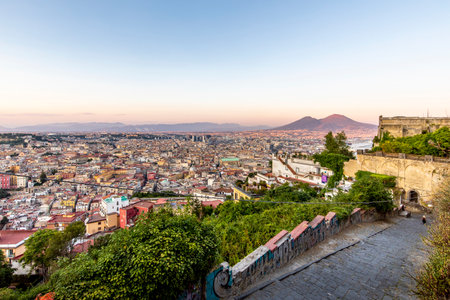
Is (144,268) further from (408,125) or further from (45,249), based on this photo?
(408,125)

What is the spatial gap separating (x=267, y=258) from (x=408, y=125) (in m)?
23.2

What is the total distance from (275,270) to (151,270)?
2399 mm

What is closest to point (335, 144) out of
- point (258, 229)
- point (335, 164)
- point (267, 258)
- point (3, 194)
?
point (335, 164)

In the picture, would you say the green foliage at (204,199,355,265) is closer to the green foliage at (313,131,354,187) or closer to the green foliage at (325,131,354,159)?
the green foliage at (313,131,354,187)

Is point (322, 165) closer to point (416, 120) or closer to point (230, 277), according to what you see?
point (416, 120)

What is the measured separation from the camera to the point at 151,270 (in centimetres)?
180

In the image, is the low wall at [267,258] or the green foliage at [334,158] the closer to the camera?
the low wall at [267,258]

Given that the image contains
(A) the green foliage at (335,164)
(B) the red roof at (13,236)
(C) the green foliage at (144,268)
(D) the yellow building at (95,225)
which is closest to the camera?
(C) the green foliage at (144,268)

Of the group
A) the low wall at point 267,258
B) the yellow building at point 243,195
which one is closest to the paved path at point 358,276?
the low wall at point 267,258

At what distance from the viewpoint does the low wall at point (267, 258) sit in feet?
8.55

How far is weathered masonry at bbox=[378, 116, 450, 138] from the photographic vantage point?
1811 centimetres

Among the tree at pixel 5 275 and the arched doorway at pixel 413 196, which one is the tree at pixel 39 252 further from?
the arched doorway at pixel 413 196

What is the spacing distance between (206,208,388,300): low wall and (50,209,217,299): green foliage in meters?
0.50

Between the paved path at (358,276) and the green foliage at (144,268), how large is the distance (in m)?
1.29
